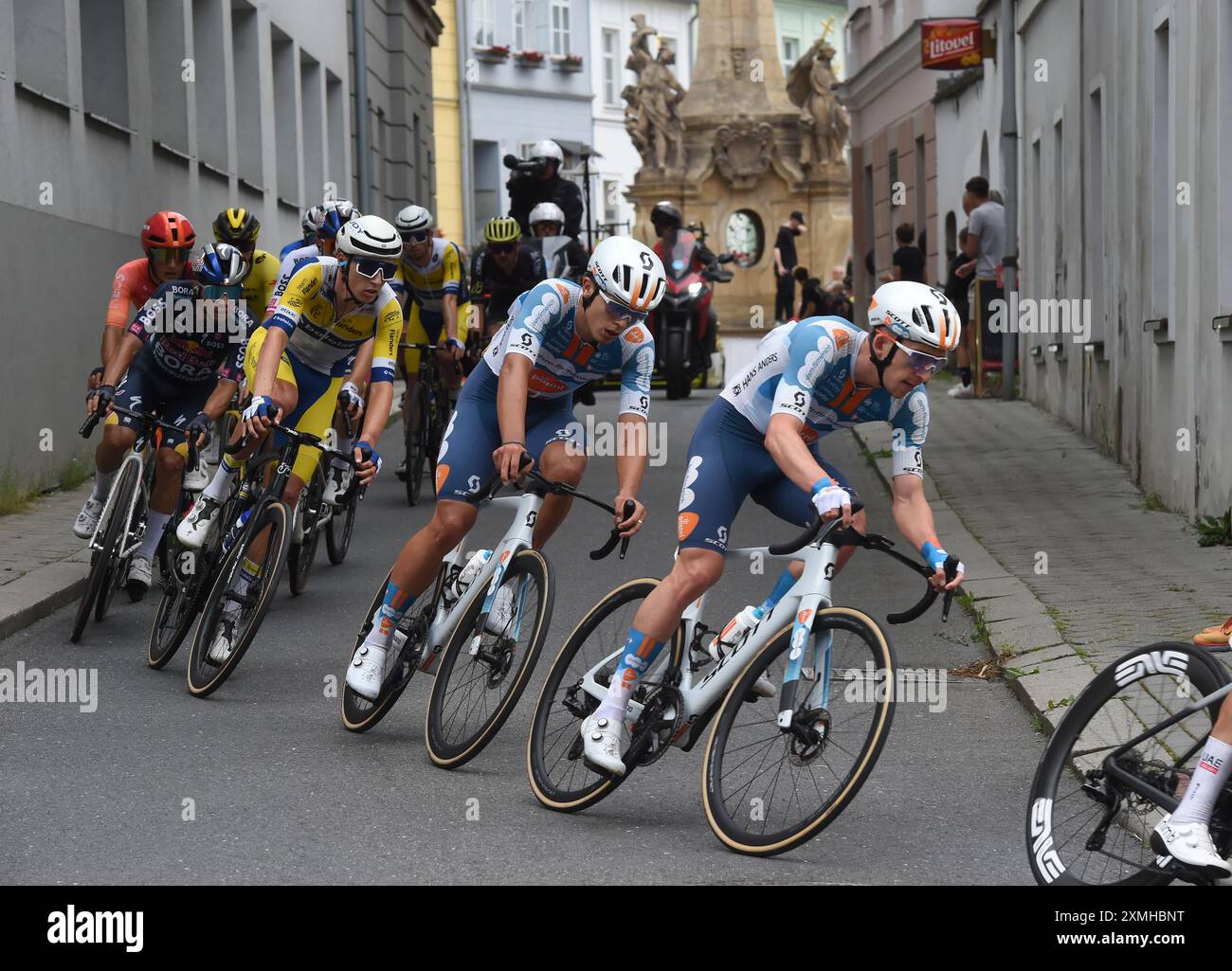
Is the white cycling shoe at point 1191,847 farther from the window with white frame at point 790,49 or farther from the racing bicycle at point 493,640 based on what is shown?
the window with white frame at point 790,49

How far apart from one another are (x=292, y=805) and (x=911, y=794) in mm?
1991

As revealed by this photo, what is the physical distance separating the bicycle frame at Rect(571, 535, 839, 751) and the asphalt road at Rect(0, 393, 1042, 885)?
1.13ft

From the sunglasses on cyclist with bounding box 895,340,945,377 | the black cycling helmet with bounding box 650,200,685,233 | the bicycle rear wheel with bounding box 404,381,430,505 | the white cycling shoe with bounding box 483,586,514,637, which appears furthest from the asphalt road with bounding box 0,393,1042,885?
the black cycling helmet with bounding box 650,200,685,233

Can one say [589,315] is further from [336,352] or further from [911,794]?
[336,352]

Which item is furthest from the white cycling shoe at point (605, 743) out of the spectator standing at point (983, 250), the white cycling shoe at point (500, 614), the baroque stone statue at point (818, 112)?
the baroque stone statue at point (818, 112)

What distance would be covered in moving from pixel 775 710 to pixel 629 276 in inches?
63.7

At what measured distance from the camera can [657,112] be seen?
172 ft

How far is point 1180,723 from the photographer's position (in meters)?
4.91

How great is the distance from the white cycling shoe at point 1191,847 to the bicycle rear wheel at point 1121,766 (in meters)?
0.03

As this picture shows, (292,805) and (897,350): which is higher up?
(897,350)

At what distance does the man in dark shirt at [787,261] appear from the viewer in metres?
37.2
